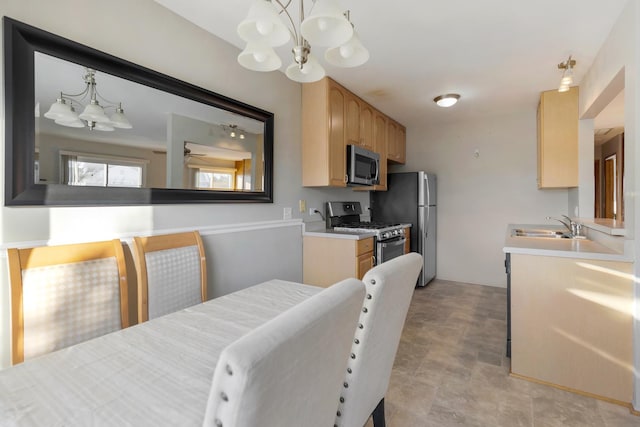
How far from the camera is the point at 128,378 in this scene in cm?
83

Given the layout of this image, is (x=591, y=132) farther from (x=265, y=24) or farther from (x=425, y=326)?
(x=265, y=24)

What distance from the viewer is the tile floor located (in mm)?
1622

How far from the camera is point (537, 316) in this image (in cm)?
196

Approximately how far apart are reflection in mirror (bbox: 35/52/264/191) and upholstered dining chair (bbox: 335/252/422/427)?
1471 mm

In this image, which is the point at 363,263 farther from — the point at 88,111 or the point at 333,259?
the point at 88,111

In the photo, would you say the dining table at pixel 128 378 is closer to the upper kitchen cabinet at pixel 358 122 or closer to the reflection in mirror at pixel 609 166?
the upper kitchen cabinet at pixel 358 122

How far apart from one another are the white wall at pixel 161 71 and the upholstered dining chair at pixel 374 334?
1393mm

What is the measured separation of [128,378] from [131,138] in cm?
132

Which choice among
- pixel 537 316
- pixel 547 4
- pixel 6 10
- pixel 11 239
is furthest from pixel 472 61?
pixel 11 239

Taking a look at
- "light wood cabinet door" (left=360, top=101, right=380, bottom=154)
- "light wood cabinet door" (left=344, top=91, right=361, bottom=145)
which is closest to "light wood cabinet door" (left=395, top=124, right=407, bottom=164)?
"light wood cabinet door" (left=360, top=101, right=380, bottom=154)

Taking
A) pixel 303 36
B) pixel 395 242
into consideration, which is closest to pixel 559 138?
pixel 395 242

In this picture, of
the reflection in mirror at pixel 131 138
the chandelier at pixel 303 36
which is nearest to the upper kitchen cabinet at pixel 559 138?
the chandelier at pixel 303 36

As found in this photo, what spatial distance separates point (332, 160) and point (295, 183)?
0.41 meters

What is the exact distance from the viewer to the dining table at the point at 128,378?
2.24 feet
